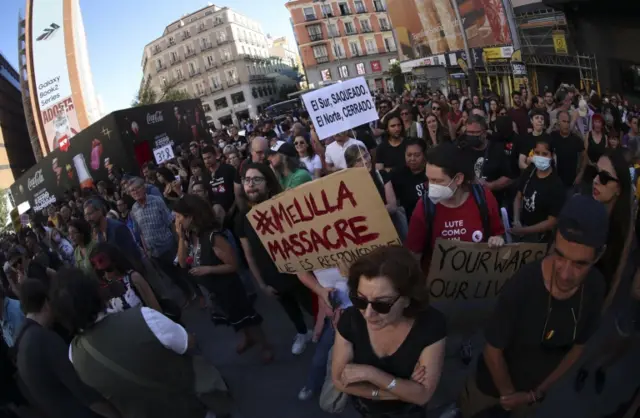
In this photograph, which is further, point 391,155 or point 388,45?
point 388,45

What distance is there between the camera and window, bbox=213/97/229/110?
209 ft

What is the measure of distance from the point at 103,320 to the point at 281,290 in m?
1.69

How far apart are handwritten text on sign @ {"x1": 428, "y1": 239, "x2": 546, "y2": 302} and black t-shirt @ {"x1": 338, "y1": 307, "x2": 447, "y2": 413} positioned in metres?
0.91

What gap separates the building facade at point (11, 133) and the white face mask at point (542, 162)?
4107 centimetres

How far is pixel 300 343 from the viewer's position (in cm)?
402

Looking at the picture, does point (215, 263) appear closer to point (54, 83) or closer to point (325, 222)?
point (325, 222)

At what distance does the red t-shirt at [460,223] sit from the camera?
9.28ft

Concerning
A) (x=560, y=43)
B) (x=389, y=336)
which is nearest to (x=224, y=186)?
(x=389, y=336)

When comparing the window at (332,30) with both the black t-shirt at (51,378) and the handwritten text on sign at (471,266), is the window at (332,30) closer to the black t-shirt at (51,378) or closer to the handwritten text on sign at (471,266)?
the handwritten text on sign at (471,266)

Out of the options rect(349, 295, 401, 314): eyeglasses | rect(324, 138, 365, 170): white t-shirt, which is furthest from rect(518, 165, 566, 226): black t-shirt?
rect(349, 295, 401, 314): eyeglasses

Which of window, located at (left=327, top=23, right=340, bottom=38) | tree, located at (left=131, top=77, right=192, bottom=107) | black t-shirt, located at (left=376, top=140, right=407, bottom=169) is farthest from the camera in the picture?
window, located at (left=327, top=23, right=340, bottom=38)

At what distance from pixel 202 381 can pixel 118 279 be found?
1.19 metres

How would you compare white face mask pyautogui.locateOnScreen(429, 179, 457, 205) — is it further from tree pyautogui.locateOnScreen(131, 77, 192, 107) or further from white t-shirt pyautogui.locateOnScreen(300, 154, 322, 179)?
tree pyautogui.locateOnScreen(131, 77, 192, 107)

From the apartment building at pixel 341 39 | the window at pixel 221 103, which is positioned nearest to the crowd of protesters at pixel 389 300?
the apartment building at pixel 341 39
